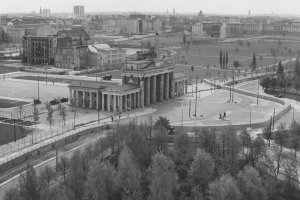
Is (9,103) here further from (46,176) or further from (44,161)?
(46,176)

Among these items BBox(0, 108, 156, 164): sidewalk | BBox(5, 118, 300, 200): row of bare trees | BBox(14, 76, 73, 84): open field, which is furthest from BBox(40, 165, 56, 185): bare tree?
BBox(14, 76, 73, 84): open field

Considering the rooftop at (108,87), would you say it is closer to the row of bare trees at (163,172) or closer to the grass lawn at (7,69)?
the row of bare trees at (163,172)

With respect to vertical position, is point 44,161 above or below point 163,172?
below

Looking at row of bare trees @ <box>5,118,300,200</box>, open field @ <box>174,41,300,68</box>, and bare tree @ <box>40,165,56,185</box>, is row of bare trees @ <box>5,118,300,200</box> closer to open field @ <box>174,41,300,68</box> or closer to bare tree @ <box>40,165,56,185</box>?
bare tree @ <box>40,165,56,185</box>

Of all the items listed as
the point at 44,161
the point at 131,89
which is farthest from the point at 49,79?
the point at 44,161

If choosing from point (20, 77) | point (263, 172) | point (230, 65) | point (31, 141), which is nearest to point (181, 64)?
→ point (230, 65)

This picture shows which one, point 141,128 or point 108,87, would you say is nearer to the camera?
point 141,128

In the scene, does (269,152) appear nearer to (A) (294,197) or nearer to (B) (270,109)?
(A) (294,197)
